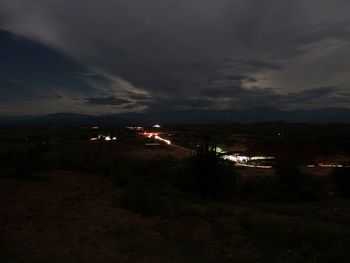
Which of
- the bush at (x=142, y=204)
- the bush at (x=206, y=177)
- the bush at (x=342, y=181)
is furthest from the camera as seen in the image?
the bush at (x=342, y=181)

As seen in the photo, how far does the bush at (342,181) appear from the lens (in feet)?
77.7

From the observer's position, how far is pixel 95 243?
8938 mm

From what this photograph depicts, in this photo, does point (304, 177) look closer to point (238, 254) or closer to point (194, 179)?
point (194, 179)

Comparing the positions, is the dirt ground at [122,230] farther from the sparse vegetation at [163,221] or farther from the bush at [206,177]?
the bush at [206,177]

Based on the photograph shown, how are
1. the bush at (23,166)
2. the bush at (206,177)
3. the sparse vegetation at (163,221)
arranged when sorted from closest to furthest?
the sparse vegetation at (163,221), the bush at (23,166), the bush at (206,177)

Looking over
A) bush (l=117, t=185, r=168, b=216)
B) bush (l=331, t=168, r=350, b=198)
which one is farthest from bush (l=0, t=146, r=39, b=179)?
bush (l=331, t=168, r=350, b=198)

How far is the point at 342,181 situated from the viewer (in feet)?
79.3

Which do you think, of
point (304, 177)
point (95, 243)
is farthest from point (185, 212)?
point (304, 177)

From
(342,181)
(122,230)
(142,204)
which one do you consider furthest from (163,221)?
(342,181)

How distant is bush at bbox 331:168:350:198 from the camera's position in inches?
932

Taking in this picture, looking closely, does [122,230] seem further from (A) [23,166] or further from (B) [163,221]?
(A) [23,166]

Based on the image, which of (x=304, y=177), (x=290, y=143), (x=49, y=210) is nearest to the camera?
(x=49, y=210)

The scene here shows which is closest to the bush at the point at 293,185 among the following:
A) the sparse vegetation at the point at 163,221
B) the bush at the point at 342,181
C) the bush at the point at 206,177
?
the sparse vegetation at the point at 163,221

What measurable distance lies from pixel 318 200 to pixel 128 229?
12729 millimetres
